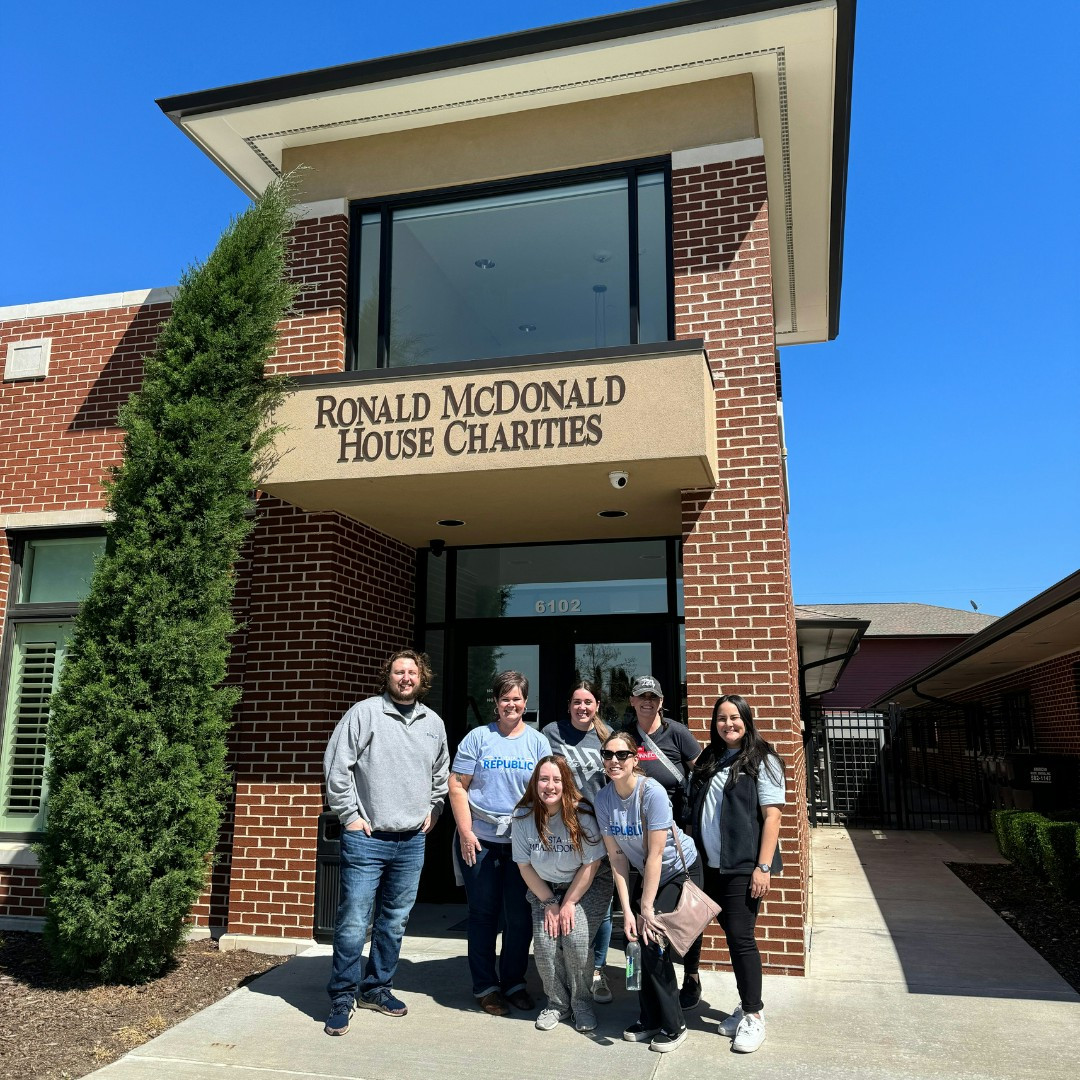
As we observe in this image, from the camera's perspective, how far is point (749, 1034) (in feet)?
15.8

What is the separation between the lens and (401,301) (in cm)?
789

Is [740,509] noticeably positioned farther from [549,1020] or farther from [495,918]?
[549,1020]

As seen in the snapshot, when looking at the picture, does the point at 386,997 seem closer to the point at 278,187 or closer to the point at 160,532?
the point at 160,532

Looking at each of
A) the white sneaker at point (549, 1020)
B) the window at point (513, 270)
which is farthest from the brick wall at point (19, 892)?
the window at point (513, 270)

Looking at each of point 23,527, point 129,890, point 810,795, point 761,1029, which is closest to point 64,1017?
point 129,890

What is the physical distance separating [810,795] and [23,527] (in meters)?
13.1

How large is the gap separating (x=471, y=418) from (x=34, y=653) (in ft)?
15.9

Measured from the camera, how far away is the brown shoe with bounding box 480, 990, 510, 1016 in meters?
5.31

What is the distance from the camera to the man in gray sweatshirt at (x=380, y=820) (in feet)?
17.2

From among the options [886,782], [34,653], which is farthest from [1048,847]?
[34,653]

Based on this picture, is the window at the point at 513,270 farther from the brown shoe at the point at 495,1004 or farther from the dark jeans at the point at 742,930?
the brown shoe at the point at 495,1004

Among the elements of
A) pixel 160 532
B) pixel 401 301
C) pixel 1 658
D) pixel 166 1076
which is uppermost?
pixel 401 301

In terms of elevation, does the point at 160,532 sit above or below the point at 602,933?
above

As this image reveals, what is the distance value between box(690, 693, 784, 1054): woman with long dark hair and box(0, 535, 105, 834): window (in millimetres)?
5806
